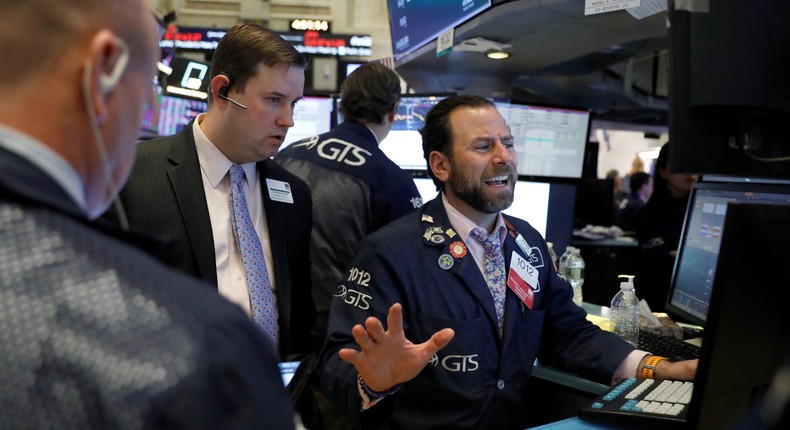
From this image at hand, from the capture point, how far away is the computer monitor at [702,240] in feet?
6.15

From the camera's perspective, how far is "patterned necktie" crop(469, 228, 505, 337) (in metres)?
1.80

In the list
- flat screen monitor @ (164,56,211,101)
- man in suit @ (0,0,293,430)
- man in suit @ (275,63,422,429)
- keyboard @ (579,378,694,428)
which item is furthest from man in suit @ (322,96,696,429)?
flat screen monitor @ (164,56,211,101)

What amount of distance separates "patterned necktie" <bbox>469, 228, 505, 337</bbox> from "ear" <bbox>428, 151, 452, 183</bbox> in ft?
0.74

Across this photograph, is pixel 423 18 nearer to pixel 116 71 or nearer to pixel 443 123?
pixel 443 123

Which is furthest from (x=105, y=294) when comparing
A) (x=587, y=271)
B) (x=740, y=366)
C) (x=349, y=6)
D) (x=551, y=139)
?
(x=349, y=6)

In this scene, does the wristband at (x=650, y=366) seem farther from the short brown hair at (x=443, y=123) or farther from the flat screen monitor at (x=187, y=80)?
the flat screen monitor at (x=187, y=80)

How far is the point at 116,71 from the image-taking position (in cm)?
55

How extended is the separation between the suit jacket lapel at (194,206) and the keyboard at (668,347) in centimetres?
120

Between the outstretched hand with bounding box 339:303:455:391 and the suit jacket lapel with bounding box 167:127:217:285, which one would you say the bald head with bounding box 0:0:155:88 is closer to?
the outstretched hand with bounding box 339:303:455:391

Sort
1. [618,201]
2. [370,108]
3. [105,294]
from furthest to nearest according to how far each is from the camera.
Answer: [618,201], [370,108], [105,294]

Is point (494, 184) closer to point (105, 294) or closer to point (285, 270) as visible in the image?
point (285, 270)

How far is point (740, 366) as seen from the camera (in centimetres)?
92

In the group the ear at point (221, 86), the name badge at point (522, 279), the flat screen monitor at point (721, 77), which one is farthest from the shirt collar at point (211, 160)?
the flat screen monitor at point (721, 77)

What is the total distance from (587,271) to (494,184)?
138 inches
